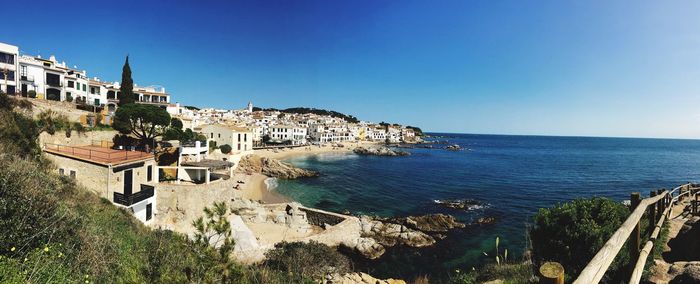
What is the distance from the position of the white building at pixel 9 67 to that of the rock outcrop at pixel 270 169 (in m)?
22.9

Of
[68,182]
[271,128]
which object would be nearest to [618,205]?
[68,182]

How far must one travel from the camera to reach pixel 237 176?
38594mm

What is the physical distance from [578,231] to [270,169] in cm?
4150

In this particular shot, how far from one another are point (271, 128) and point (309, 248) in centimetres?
7704

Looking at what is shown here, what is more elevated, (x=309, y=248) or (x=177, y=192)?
(x=177, y=192)

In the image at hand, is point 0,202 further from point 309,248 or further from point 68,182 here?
point 309,248

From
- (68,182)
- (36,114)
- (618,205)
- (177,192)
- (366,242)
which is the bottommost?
(366,242)

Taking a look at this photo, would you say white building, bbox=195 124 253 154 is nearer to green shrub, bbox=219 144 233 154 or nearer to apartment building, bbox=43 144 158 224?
green shrub, bbox=219 144 233 154

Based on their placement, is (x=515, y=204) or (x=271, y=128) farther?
(x=271, y=128)

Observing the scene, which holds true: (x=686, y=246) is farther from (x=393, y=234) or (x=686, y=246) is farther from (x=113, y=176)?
(x=113, y=176)

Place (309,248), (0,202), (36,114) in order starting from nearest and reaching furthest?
1. (0,202)
2. (309,248)
3. (36,114)

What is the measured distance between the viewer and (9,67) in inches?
1136

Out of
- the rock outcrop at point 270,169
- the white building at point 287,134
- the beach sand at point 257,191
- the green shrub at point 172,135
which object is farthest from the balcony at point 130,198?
the white building at point 287,134

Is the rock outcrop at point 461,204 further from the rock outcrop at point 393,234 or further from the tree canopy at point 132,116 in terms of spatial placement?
the tree canopy at point 132,116
